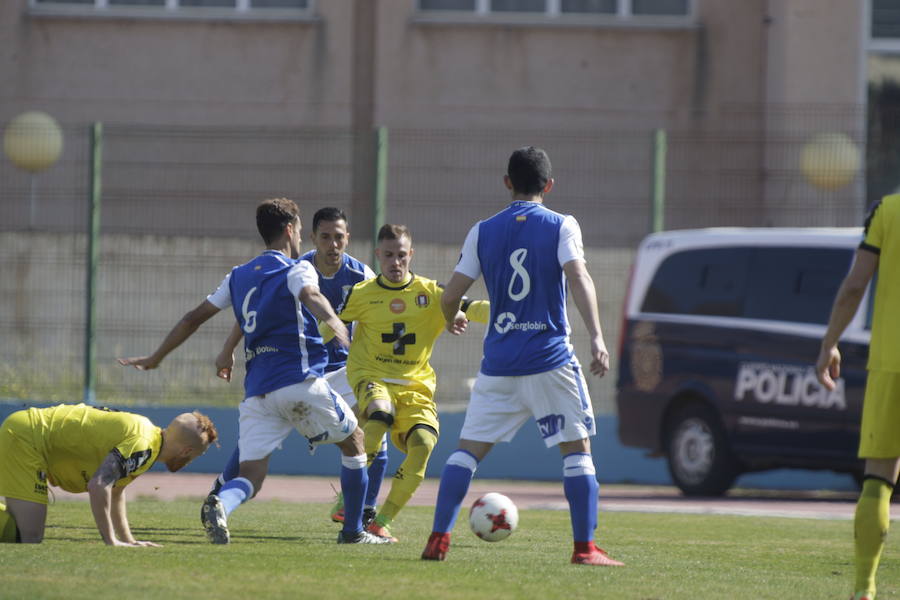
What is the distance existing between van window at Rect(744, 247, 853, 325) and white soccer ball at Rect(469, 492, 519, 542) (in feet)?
20.6

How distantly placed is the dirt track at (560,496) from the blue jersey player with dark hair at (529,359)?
494 cm

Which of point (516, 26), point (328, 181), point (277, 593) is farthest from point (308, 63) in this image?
point (277, 593)

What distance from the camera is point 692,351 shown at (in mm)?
14102

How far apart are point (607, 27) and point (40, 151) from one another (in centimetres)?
979

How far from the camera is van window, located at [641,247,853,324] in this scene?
1334 cm

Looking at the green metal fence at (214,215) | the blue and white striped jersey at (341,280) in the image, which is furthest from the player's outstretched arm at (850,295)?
the green metal fence at (214,215)

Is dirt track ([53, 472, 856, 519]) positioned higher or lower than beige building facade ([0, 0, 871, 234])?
lower

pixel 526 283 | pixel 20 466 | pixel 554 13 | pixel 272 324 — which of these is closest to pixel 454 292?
pixel 526 283

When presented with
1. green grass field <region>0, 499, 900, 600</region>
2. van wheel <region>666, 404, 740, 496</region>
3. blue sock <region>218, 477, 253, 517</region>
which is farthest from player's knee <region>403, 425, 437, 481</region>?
van wheel <region>666, 404, 740, 496</region>

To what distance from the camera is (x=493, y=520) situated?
25.3 ft

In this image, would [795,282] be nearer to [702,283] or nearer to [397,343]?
[702,283]

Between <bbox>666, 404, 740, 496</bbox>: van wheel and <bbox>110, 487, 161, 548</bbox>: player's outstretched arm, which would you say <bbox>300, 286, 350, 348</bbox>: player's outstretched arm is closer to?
<bbox>110, 487, 161, 548</bbox>: player's outstretched arm

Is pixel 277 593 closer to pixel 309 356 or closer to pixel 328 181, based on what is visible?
pixel 309 356

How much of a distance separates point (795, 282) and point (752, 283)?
1.41 ft
